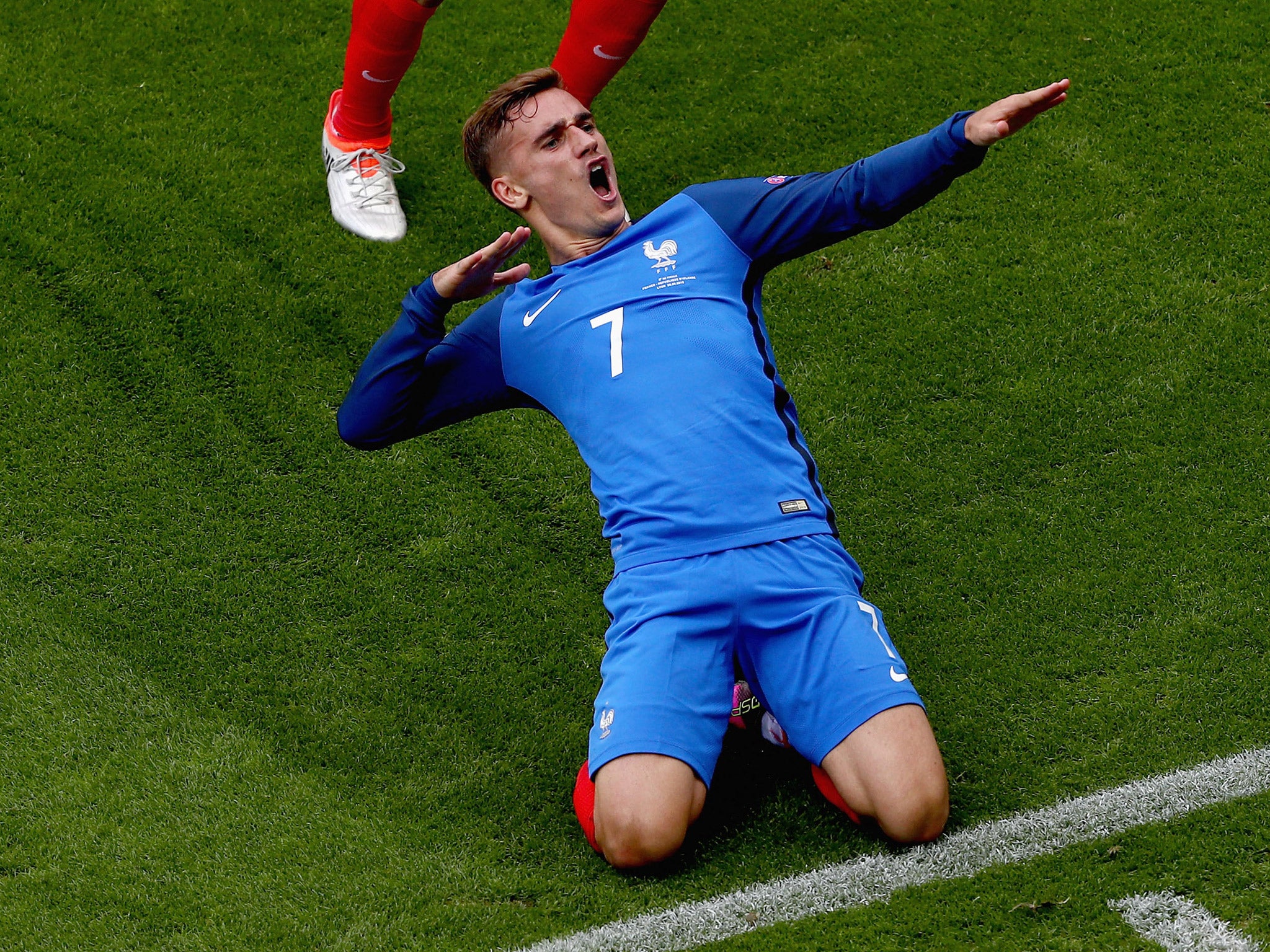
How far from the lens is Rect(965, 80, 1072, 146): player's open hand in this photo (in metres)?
2.87

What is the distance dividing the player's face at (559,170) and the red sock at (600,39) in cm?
90

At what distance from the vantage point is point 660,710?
111 inches

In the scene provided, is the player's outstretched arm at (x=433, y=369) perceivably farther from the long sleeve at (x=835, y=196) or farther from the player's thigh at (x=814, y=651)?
the player's thigh at (x=814, y=651)

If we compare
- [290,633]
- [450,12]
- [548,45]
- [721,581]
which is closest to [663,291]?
[721,581]

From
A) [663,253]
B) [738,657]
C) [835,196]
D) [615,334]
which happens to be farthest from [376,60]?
[738,657]

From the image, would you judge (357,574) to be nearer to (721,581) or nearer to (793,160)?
(721,581)

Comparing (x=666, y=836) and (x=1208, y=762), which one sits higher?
(x=666, y=836)

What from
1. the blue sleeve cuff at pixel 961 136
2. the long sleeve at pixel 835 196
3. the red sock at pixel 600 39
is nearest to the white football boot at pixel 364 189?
the red sock at pixel 600 39

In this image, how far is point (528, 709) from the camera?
3383 millimetres

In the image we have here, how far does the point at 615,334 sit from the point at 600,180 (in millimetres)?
518

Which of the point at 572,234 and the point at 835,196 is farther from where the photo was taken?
the point at 572,234

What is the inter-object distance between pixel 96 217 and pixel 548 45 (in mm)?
1924

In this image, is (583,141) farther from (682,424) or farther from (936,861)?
(936,861)

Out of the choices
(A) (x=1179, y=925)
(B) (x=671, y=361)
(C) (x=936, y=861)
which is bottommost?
(A) (x=1179, y=925)
